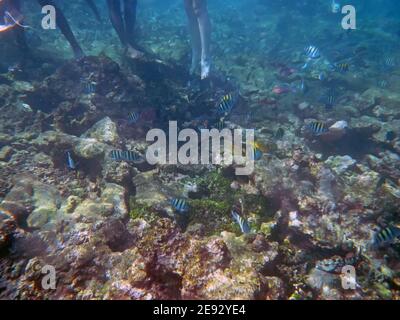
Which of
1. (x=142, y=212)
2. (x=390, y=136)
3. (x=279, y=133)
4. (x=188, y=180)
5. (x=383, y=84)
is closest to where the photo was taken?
(x=142, y=212)

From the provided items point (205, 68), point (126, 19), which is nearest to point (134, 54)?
point (126, 19)

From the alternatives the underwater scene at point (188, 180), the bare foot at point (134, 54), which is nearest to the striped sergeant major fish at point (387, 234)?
the underwater scene at point (188, 180)

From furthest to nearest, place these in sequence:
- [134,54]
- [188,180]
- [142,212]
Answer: [134,54], [188,180], [142,212]

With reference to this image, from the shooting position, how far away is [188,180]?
618 centimetres

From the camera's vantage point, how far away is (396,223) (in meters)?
4.78

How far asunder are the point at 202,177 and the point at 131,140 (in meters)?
2.15

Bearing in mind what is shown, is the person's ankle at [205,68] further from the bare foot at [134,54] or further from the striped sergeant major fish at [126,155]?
the striped sergeant major fish at [126,155]

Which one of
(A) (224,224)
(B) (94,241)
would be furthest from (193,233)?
(B) (94,241)

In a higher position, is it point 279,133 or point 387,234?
point 279,133

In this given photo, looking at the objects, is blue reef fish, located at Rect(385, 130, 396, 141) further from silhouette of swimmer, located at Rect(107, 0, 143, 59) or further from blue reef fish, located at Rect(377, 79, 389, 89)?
silhouette of swimmer, located at Rect(107, 0, 143, 59)

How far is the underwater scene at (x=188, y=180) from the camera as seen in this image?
3.57 metres

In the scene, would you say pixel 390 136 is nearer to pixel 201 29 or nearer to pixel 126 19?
pixel 201 29

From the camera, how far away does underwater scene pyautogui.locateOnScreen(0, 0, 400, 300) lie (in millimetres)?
3570
